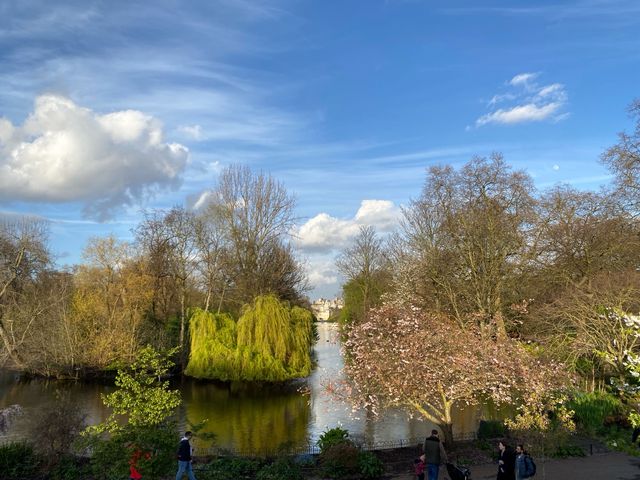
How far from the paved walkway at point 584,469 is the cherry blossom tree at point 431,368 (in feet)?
6.95

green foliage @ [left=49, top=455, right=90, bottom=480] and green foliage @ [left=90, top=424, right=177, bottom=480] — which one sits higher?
green foliage @ [left=90, top=424, right=177, bottom=480]

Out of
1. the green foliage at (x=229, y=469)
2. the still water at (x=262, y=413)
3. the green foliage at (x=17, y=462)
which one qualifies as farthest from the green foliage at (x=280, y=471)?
the green foliage at (x=17, y=462)

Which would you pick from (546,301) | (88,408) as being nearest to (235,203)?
(88,408)

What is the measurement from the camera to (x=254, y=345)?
3297cm

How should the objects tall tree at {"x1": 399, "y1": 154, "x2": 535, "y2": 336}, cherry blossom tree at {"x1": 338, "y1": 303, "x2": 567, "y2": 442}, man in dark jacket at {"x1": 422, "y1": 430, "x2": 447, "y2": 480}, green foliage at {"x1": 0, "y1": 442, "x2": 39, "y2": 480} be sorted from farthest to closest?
tall tree at {"x1": 399, "y1": 154, "x2": 535, "y2": 336} < cherry blossom tree at {"x1": 338, "y1": 303, "x2": 567, "y2": 442} < green foliage at {"x1": 0, "y1": 442, "x2": 39, "y2": 480} < man in dark jacket at {"x1": 422, "y1": 430, "x2": 447, "y2": 480}

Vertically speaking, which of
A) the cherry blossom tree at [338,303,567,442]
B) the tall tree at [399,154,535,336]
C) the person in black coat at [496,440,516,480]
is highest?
the tall tree at [399,154,535,336]

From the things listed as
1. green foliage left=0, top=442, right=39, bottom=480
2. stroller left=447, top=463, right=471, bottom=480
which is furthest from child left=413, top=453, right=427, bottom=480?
green foliage left=0, top=442, right=39, bottom=480

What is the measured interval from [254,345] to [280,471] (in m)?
20.7

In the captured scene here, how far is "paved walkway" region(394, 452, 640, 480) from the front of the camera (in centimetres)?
1282

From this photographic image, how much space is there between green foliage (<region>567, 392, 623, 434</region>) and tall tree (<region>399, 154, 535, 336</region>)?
8.04 metres

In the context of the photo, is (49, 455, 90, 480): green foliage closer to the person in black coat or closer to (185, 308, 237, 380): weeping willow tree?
the person in black coat

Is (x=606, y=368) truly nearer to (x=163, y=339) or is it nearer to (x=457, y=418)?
(x=457, y=418)

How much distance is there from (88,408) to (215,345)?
922 cm

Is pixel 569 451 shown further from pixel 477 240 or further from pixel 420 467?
pixel 477 240
